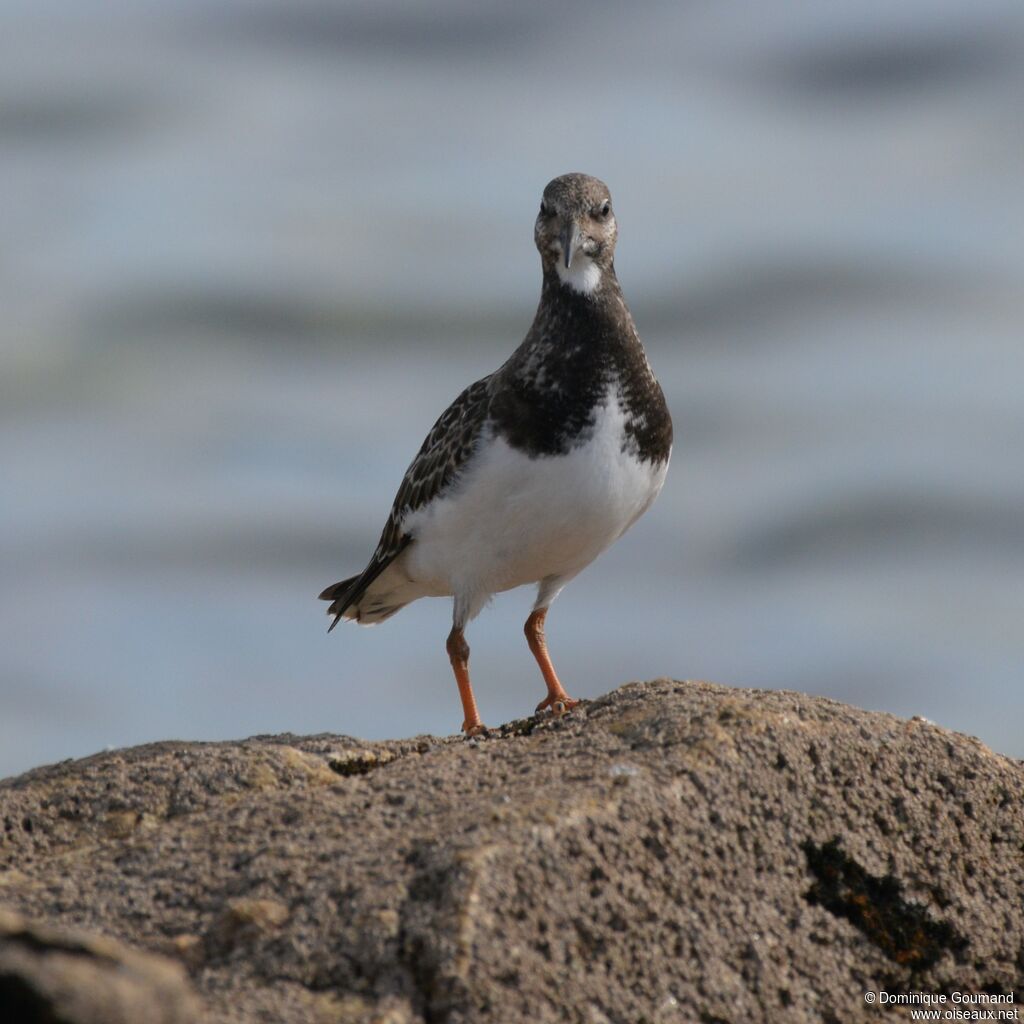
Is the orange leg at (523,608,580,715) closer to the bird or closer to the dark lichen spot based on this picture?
the bird

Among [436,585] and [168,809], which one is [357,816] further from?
[436,585]

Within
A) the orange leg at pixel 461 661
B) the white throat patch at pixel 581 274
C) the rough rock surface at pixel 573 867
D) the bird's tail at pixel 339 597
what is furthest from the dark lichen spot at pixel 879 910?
the bird's tail at pixel 339 597

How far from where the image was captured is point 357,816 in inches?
214

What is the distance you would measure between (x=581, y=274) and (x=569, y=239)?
249 millimetres

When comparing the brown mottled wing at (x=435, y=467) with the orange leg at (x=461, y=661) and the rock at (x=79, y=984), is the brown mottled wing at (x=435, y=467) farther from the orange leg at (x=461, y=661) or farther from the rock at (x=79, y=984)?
the rock at (x=79, y=984)

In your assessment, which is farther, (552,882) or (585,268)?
(585,268)

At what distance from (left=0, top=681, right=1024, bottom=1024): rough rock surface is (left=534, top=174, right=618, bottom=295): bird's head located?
11.7 ft

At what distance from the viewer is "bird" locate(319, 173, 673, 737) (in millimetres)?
9023

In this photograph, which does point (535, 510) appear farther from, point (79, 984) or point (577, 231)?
point (79, 984)

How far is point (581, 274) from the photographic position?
9.57 meters

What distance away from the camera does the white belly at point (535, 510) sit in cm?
898

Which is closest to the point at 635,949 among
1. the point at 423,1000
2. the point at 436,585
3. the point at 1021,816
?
the point at 423,1000

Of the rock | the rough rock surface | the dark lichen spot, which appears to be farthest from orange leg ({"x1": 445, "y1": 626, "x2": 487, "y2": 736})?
the rock

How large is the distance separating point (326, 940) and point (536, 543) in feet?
15.8
